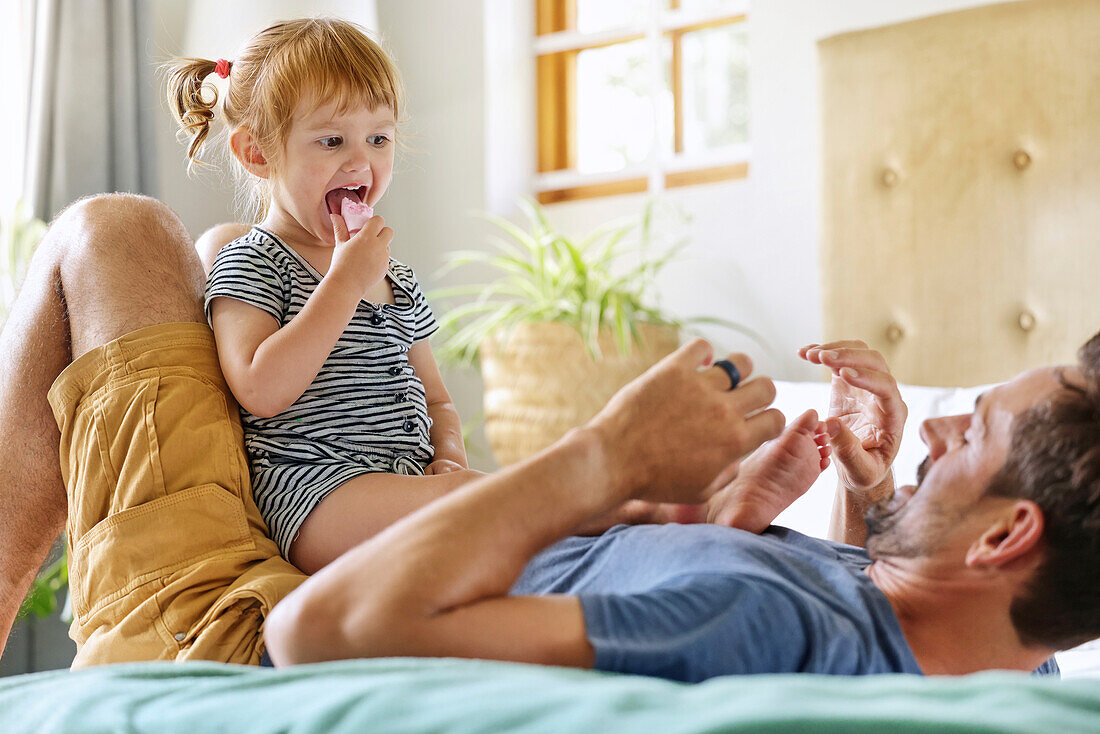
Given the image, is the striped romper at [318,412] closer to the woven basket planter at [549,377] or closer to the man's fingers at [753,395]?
the man's fingers at [753,395]

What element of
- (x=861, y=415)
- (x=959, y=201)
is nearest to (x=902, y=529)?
(x=861, y=415)

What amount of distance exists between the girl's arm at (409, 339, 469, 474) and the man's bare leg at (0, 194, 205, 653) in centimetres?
32

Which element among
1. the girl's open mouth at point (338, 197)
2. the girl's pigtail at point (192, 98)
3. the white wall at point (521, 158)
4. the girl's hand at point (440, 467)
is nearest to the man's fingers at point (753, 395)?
the girl's hand at point (440, 467)

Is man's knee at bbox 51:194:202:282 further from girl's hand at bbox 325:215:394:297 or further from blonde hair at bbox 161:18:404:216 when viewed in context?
girl's hand at bbox 325:215:394:297

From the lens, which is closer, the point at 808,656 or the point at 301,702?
the point at 301,702

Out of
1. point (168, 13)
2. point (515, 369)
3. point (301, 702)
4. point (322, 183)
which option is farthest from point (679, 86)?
point (301, 702)

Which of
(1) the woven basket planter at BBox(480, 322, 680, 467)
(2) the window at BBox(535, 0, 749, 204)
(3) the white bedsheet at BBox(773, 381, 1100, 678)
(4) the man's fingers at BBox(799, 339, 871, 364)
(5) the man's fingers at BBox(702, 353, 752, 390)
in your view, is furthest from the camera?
(2) the window at BBox(535, 0, 749, 204)

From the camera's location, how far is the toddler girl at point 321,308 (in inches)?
46.5

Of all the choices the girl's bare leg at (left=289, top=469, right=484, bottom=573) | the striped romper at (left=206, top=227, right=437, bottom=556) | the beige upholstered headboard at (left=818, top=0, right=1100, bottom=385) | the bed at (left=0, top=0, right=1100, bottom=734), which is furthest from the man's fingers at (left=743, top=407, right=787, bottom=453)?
the beige upholstered headboard at (left=818, top=0, right=1100, bottom=385)

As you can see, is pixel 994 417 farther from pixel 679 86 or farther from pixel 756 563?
pixel 679 86

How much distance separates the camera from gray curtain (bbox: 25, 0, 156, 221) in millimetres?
2713

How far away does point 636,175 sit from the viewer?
3156 millimetres

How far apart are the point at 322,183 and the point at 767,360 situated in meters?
1.71

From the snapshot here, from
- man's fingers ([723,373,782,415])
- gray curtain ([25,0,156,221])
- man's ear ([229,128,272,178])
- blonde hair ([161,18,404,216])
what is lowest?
man's fingers ([723,373,782,415])
